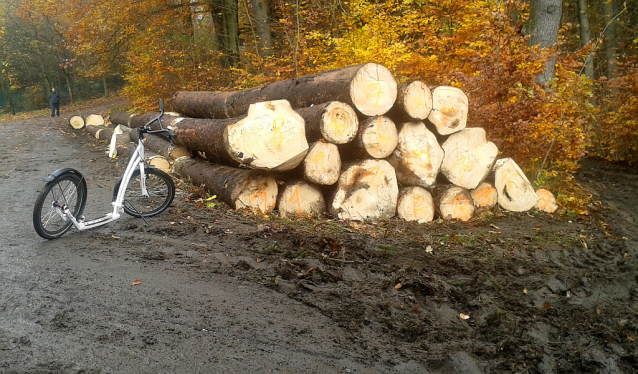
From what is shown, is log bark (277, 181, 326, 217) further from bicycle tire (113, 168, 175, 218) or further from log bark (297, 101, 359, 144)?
bicycle tire (113, 168, 175, 218)

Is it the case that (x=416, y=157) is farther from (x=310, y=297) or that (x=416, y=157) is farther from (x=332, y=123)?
(x=310, y=297)

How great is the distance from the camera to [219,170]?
6.88m

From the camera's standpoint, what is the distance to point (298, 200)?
6.33 metres

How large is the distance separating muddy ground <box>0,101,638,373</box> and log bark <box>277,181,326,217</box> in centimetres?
35

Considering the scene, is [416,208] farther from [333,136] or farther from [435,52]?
[435,52]

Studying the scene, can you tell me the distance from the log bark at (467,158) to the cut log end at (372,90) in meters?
1.21

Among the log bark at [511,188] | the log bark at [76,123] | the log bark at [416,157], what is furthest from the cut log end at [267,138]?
the log bark at [76,123]

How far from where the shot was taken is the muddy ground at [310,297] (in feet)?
10.4

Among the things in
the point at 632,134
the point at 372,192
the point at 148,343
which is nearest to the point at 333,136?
the point at 372,192

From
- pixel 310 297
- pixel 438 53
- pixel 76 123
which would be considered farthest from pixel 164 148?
pixel 76 123

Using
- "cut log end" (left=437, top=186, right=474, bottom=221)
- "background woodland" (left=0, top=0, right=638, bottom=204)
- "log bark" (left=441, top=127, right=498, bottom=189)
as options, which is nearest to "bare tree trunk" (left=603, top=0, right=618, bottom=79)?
"background woodland" (left=0, top=0, right=638, bottom=204)

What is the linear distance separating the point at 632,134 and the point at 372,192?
8.04 meters

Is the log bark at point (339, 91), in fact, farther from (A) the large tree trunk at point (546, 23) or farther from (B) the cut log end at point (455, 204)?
(A) the large tree trunk at point (546, 23)

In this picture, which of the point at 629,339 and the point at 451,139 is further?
the point at 451,139
